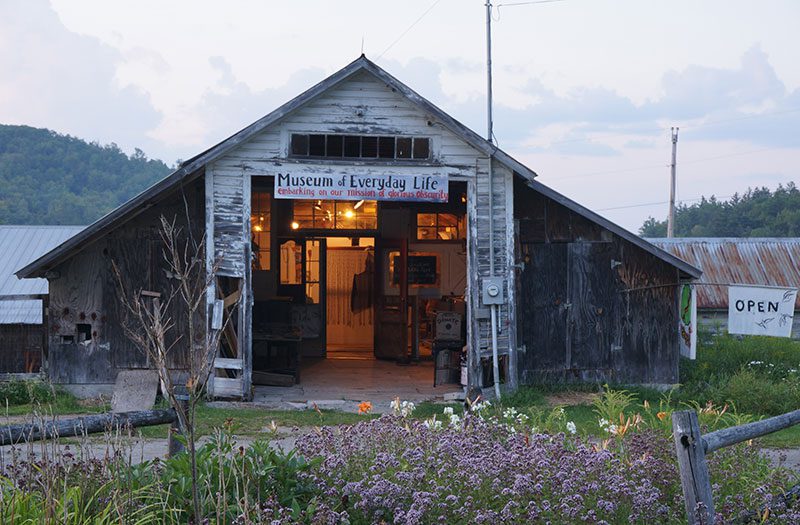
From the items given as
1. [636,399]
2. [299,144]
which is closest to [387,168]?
[299,144]

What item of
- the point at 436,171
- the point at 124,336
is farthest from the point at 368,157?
the point at 124,336

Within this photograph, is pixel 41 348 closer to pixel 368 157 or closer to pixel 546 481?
pixel 368 157

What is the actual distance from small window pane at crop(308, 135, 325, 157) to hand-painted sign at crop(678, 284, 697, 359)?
6.55 metres

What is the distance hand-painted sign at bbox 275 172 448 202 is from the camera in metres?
15.4

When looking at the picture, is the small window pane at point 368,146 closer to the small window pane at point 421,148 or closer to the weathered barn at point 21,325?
the small window pane at point 421,148

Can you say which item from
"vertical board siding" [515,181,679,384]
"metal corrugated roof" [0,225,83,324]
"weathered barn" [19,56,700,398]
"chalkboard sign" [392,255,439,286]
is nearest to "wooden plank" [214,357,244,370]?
"weathered barn" [19,56,700,398]

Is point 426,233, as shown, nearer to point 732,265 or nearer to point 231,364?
point 231,364

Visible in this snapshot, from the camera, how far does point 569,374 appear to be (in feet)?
55.2

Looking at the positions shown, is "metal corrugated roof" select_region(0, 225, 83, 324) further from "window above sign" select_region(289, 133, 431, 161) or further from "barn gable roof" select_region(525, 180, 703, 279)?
"barn gable roof" select_region(525, 180, 703, 279)

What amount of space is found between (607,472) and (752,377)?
10.4m

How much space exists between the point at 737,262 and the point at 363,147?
53.5 ft

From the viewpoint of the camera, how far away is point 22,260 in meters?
20.5

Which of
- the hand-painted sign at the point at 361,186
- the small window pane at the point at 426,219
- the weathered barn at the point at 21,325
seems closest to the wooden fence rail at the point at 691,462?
the hand-painted sign at the point at 361,186

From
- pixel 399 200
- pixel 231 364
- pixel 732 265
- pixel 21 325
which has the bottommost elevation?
pixel 231 364
